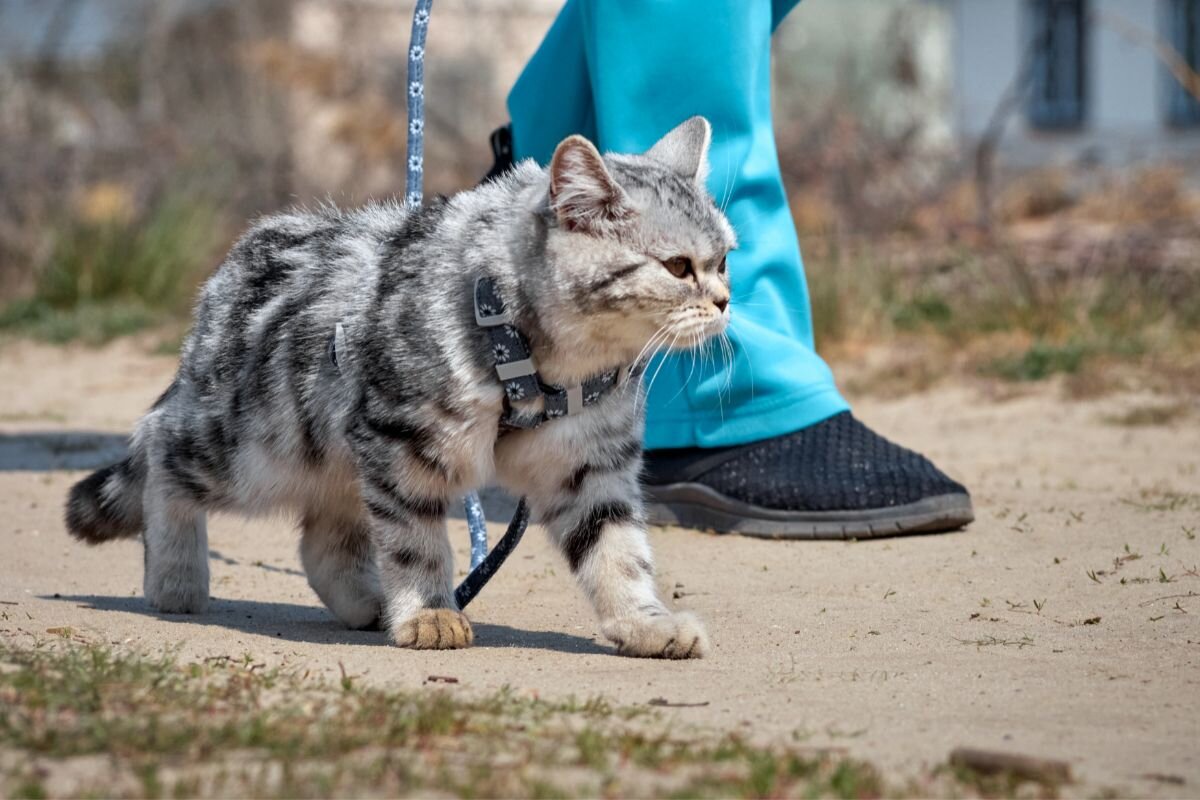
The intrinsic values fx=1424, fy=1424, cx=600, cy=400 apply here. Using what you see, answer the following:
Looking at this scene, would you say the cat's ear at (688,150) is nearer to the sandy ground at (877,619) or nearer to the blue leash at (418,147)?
the blue leash at (418,147)

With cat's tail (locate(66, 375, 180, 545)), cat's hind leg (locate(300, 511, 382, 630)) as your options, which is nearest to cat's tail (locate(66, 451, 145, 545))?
cat's tail (locate(66, 375, 180, 545))

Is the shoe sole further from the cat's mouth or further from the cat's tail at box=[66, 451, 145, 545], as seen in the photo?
the cat's tail at box=[66, 451, 145, 545]

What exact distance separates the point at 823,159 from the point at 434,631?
7.68 metres

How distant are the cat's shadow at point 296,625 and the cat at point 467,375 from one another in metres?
0.08

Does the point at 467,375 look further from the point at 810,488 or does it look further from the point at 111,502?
the point at 810,488

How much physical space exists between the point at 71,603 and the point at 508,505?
1756 millimetres

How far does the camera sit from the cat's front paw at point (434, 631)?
3023 millimetres

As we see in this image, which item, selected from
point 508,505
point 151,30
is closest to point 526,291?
point 508,505

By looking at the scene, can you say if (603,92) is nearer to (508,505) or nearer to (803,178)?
(508,505)

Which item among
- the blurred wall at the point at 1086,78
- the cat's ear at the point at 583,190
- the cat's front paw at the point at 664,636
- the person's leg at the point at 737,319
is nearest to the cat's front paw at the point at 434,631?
the cat's front paw at the point at 664,636

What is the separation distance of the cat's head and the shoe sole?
3.93 ft

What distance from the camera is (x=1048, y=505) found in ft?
14.9

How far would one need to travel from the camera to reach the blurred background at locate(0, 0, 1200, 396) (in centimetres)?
761

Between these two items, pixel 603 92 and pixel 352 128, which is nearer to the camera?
pixel 603 92
